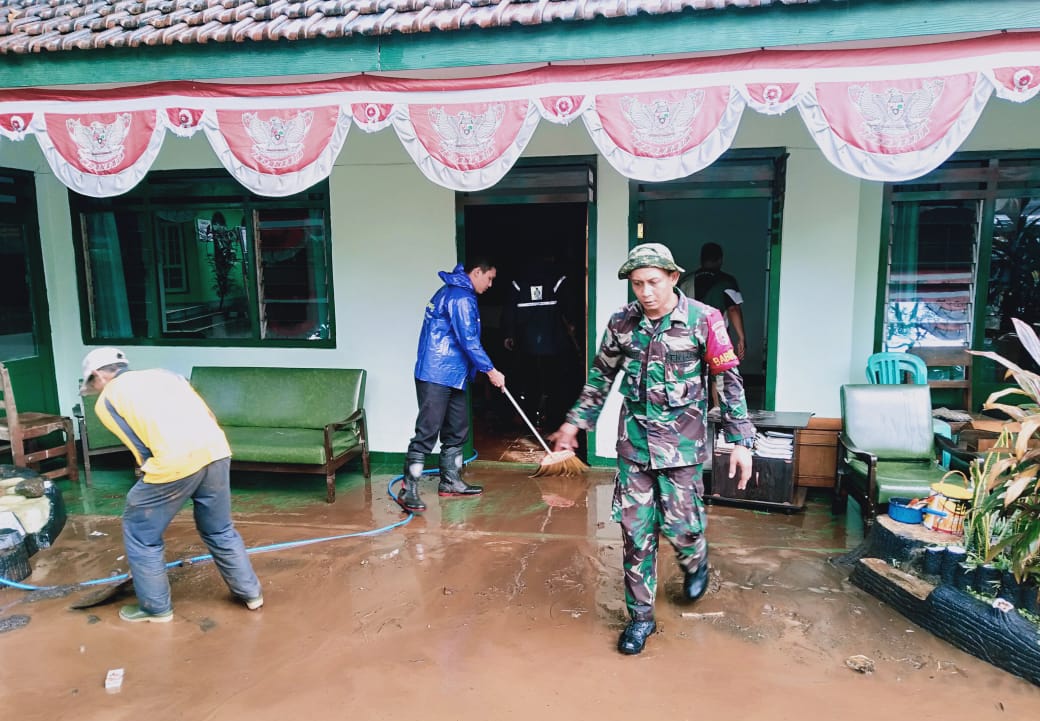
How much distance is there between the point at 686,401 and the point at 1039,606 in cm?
174

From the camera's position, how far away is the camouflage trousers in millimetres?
3479

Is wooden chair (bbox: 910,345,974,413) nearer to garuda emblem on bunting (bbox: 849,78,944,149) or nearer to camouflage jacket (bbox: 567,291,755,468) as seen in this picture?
garuda emblem on bunting (bbox: 849,78,944,149)

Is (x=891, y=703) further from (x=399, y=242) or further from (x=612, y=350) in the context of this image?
(x=399, y=242)

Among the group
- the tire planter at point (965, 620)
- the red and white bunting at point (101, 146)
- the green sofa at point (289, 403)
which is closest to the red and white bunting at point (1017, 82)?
the tire planter at point (965, 620)

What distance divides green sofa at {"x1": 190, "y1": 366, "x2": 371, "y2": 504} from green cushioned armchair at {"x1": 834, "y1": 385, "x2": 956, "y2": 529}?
371 centimetres

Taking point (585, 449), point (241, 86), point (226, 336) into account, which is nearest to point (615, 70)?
point (241, 86)

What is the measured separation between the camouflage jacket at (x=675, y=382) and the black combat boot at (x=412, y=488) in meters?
2.25

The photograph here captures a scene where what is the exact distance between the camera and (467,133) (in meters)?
4.41

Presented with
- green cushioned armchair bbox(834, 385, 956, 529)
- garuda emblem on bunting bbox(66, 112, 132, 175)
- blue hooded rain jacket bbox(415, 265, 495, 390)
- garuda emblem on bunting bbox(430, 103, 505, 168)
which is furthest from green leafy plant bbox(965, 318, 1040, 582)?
garuda emblem on bunting bbox(66, 112, 132, 175)

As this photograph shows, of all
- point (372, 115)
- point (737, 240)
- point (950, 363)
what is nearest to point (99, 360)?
point (372, 115)

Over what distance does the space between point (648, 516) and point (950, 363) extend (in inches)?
145

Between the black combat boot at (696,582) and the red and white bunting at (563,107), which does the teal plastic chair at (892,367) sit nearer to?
the black combat boot at (696,582)

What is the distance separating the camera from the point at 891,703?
2969 millimetres

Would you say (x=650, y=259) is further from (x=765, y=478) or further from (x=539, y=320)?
(x=539, y=320)
